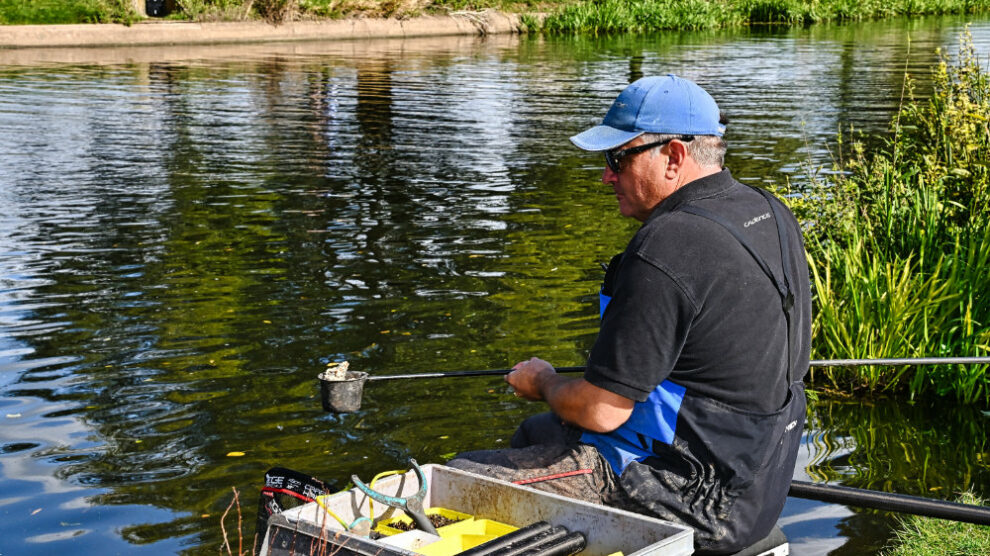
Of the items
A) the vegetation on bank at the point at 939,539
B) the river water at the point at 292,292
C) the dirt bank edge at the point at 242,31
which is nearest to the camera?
the vegetation on bank at the point at 939,539

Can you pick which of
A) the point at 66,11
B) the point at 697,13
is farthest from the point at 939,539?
the point at 697,13

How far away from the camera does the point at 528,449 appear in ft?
13.4

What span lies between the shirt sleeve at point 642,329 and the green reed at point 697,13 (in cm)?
4713

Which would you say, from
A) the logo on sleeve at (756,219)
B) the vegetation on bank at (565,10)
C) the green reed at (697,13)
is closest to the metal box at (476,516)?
the logo on sleeve at (756,219)

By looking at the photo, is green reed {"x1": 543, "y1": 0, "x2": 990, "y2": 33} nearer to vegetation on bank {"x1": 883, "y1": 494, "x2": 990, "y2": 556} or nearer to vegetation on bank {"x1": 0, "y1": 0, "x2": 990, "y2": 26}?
vegetation on bank {"x1": 0, "y1": 0, "x2": 990, "y2": 26}

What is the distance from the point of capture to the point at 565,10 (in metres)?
50.7

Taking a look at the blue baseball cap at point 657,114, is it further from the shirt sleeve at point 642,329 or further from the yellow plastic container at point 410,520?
the yellow plastic container at point 410,520

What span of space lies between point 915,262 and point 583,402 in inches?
190

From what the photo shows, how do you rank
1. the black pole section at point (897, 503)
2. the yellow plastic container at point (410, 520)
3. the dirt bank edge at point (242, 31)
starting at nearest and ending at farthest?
the yellow plastic container at point (410, 520) < the black pole section at point (897, 503) < the dirt bank edge at point (242, 31)

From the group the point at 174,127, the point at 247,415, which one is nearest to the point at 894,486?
the point at 247,415

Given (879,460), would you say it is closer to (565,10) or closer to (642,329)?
(642,329)

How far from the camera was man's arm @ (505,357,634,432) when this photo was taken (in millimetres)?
3609

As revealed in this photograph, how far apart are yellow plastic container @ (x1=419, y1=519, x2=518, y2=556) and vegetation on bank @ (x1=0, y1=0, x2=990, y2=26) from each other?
38451 mm

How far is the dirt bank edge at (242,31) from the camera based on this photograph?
38.0 m
